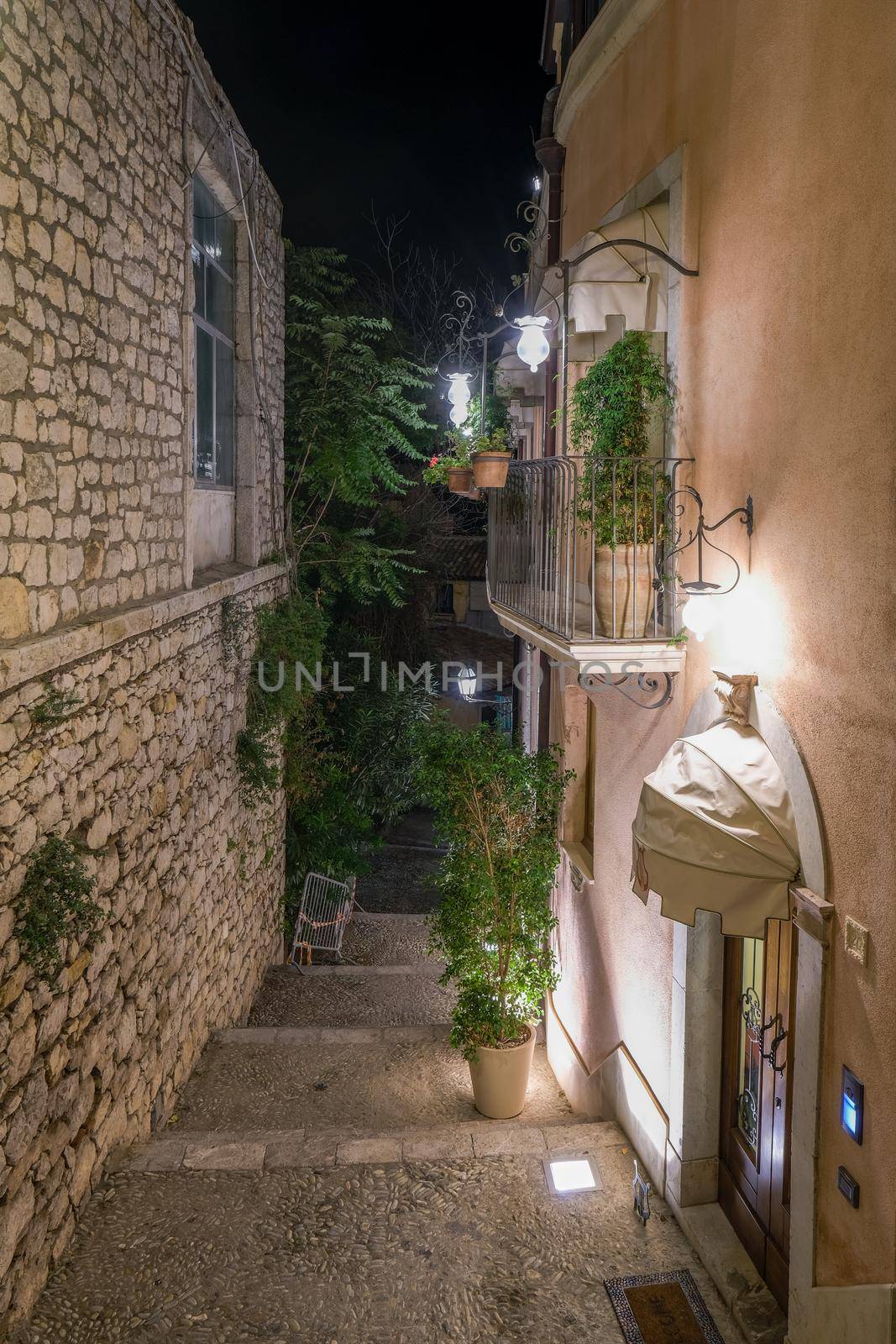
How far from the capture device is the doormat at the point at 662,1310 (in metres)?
4.37

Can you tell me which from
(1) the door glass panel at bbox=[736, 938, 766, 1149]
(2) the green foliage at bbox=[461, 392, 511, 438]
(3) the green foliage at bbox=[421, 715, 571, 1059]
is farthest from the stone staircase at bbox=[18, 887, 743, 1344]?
(2) the green foliage at bbox=[461, 392, 511, 438]

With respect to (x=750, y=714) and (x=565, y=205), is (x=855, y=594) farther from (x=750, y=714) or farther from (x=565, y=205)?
(x=565, y=205)

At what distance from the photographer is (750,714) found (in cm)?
440

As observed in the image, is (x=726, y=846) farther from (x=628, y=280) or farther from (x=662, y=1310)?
(x=628, y=280)

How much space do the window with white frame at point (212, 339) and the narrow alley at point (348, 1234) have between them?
5.12 metres

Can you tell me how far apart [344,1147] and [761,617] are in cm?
414

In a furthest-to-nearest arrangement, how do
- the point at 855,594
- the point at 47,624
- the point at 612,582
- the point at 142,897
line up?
the point at 142,897, the point at 612,582, the point at 47,624, the point at 855,594

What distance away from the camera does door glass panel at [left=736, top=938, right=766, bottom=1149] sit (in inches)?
185

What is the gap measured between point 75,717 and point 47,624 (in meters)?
0.54

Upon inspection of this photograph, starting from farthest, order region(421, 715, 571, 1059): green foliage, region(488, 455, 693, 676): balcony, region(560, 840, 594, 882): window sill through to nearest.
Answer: region(560, 840, 594, 882): window sill < region(421, 715, 571, 1059): green foliage < region(488, 455, 693, 676): balcony

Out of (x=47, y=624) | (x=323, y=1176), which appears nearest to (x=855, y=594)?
(x=47, y=624)

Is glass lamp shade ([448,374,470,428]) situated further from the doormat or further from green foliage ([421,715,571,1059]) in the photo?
the doormat

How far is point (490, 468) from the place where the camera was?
800cm

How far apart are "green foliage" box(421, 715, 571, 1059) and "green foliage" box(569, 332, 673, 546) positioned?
8.87 ft
